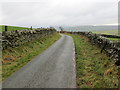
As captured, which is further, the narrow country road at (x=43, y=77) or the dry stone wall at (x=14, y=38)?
the dry stone wall at (x=14, y=38)

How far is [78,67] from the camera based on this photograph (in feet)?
33.9

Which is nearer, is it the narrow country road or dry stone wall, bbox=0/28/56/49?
the narrow country road

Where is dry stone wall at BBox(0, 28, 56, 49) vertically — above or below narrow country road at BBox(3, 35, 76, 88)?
above

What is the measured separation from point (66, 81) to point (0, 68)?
212 inches

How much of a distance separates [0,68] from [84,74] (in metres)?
6.20

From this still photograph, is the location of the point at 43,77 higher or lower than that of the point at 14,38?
lower

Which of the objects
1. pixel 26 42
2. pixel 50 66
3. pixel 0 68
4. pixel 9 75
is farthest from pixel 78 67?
pixel 26 42

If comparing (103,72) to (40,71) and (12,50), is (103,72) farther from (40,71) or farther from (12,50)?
(12,50)

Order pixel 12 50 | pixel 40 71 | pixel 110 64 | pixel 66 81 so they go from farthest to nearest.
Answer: pixel 12 50 → pixel 110 64 → pixel 40 71 → pixel 66 81

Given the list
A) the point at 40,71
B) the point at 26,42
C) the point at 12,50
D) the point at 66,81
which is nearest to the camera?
the point at 66,81

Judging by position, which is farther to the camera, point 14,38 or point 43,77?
point 14,38

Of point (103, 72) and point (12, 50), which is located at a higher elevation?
point (12, 50)

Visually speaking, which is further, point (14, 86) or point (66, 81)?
point (66, 81)

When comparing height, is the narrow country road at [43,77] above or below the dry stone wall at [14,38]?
below
